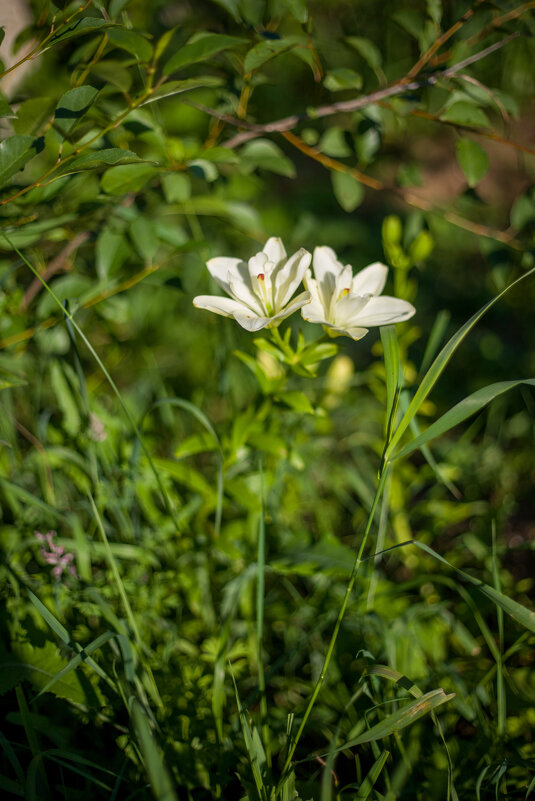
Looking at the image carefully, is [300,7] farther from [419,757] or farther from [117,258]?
[419,757]

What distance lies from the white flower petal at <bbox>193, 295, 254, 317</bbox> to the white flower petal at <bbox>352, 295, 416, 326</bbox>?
0.59ft

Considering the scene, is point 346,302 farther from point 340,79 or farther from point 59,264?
point 59,264

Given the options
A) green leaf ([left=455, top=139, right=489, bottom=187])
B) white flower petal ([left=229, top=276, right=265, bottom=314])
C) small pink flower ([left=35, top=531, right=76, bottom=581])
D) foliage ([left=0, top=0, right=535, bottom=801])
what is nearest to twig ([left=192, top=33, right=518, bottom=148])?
foliage ([left=0, top=0, right=535, bottom=801])

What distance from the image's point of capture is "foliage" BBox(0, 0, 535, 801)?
0.82m

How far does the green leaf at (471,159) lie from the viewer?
3.38 feet

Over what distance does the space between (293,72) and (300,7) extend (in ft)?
5.95

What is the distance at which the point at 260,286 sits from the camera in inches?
33.2

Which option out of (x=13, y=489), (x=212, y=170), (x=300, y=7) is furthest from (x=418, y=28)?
(x=13, y=489)

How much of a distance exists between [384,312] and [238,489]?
422mm

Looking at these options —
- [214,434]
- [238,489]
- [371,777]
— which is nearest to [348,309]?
[214,434]

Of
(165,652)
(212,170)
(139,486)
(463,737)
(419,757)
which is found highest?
(212,170)

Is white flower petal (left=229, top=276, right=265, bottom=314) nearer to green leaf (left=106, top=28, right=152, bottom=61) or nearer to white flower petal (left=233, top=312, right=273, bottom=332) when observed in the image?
white flower petal (left=233, top=312, right=273, bottom=332)

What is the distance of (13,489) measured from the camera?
3.28 ft


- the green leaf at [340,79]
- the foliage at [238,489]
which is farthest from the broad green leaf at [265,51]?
the green leaf at [340,79]
